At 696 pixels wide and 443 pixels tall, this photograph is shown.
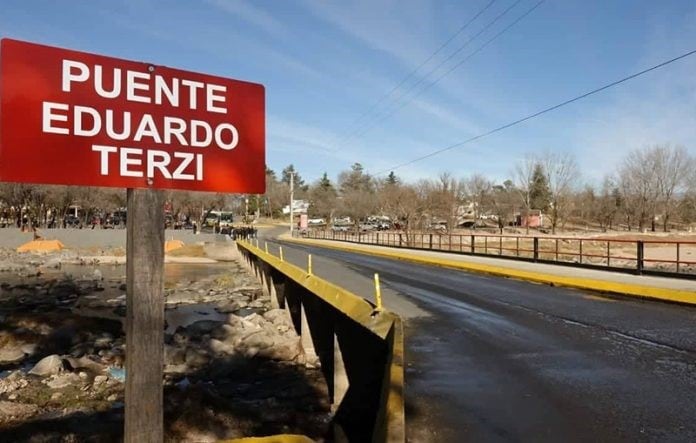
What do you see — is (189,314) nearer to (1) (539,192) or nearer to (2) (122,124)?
(2) (122,124)

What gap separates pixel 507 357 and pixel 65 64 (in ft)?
23.3

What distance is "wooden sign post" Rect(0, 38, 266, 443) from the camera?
94.0 inches

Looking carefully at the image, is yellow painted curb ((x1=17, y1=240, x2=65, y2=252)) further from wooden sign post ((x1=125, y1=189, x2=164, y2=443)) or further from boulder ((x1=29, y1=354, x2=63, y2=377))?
wooden sign post ((x1=125, y1=189, x2=164, y2=443))

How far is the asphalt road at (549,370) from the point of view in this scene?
5.25 meters

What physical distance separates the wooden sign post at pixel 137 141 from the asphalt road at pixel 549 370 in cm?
336

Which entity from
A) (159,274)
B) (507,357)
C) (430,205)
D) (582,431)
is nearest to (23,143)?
(159,274)

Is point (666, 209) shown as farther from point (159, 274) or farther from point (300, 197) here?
point (159, 274)

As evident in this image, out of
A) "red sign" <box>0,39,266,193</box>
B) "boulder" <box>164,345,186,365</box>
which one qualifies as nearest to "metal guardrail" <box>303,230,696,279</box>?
"boulder" <box>164,345,186,365</box>

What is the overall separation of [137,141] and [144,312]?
2.71ft

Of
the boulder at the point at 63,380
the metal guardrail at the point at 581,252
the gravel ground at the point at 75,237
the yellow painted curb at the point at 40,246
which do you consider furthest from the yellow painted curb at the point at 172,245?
the boulder at the point at 63,380

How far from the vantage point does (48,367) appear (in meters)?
8.91

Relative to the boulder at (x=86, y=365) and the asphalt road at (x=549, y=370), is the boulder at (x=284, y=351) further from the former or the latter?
the boulder at (x=86, y=365)

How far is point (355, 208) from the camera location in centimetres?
11062

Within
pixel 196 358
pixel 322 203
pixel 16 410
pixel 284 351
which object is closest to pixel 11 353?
pixel 196 358
